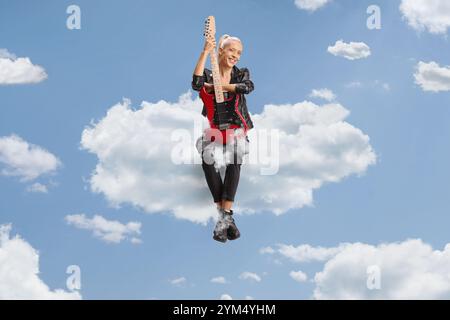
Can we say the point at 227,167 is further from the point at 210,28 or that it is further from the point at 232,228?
the point at 210,28

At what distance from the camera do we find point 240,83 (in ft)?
26.9

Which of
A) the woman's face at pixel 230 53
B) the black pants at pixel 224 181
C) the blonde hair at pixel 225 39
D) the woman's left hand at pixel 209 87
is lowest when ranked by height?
the black pants at pixel 224 181

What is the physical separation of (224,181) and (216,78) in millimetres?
1346

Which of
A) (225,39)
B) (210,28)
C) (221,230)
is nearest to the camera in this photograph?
Result: (210,28)

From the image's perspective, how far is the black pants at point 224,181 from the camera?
8164 mm

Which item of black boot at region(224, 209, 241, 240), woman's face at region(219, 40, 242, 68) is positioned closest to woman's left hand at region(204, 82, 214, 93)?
woman's face at region(219, 40, 242, 68)

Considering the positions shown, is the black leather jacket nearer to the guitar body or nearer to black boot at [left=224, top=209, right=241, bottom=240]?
the guitar body

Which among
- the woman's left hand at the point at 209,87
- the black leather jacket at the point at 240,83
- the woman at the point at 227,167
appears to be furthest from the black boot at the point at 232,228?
the woman's left hand at the point at 209,87

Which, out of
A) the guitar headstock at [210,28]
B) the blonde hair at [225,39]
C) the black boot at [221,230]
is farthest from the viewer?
the blonde hair at [225,39]

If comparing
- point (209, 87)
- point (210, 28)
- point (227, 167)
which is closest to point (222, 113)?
point (209, 87)

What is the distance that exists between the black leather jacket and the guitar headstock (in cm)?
46

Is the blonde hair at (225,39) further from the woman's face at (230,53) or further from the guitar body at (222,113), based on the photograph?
the guitar body at (222,113)

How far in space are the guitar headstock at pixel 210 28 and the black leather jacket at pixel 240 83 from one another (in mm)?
460
